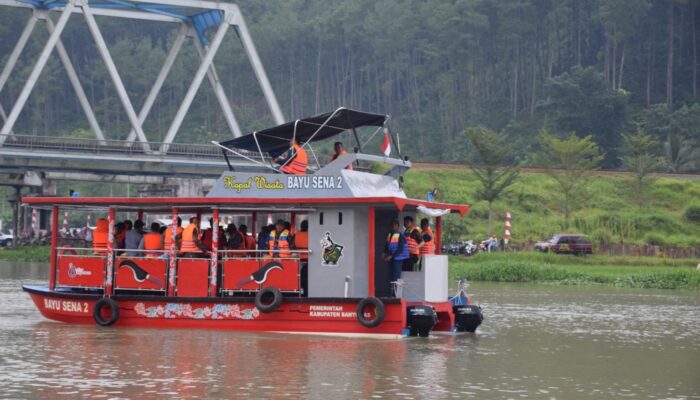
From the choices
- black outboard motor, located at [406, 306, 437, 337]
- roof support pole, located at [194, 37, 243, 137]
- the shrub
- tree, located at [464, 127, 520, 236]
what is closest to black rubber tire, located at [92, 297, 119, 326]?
black outboard motor, located at [406, 306, 437, 337]

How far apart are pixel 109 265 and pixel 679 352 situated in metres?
10.5

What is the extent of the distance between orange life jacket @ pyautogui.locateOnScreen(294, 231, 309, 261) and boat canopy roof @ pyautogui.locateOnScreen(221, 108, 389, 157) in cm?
199

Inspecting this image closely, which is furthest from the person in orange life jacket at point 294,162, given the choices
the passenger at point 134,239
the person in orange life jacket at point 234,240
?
the passenger at point 134,239

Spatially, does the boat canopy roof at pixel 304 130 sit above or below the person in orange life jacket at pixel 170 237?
above

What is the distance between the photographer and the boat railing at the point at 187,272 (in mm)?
21891

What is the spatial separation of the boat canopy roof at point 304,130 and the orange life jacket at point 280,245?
2043 millimetres

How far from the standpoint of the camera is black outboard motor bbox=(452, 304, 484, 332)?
23.4 m

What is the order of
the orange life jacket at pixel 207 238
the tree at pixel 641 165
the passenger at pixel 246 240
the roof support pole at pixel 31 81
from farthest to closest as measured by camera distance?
the tree at pixel 641 165 < the roof support pole at pixel 31 81 < the passenger at pixel 246 240 < the orange life jacket at pixel 207 238

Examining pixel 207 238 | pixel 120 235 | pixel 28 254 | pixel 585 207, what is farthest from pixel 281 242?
pixel 585 207

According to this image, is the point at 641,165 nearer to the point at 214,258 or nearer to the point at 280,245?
the point at 280,245

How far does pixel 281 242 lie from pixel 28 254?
3768cm

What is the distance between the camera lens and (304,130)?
23.8 metres

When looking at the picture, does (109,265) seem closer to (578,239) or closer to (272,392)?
(272,392)

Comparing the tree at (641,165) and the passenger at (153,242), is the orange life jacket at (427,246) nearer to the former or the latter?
the passenger at (153,242)
